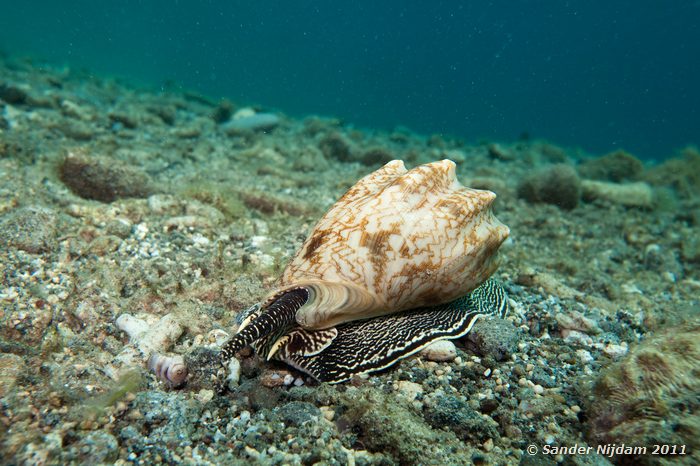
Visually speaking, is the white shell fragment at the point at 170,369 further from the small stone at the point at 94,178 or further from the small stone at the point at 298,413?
the small stone at the point at 94,178

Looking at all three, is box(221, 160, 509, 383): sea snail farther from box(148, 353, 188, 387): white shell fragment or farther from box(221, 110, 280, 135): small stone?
box(221, 110, 280, 135): small stone

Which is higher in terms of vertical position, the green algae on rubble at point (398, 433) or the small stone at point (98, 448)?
the green algae on rubble at point (398, 433)

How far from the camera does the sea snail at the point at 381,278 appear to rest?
126 inches

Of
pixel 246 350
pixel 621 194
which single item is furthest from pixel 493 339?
pixel 621 194

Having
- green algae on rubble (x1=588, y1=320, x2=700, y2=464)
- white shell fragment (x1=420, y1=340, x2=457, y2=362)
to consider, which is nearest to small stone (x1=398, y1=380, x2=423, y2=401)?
white shell fragment (x1=420, y1=340, x2=457, y2=362)

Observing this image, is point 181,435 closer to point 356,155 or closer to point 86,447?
point 86,447

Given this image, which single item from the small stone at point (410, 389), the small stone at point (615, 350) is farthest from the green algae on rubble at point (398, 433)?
the small stone at point (615, 350)

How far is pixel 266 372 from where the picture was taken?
10.4 ft

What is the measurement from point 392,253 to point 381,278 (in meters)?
0.23

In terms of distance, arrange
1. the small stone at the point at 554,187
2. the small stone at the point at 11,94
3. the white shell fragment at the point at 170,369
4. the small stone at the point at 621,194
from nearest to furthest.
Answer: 1. the white shell fragment at the point at 170,369
2. the small stone at the point at 554,187
3. the small stone at the point at 621,194
4. the small stone at the point at 11,94

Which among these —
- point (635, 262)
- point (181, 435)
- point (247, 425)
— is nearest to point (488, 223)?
point (247, 425)

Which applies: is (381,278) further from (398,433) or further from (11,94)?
(11,94)

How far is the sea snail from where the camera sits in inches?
126

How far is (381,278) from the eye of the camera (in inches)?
134
